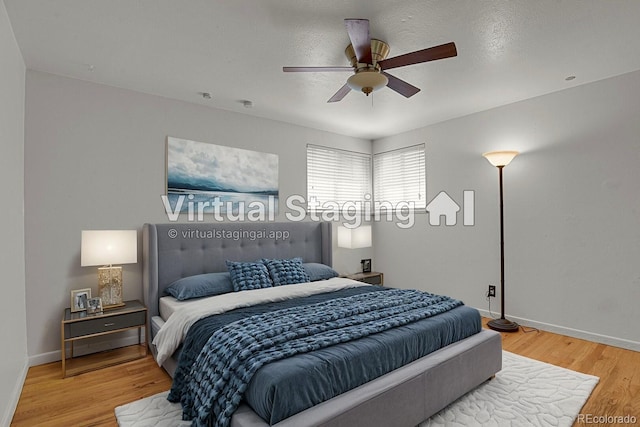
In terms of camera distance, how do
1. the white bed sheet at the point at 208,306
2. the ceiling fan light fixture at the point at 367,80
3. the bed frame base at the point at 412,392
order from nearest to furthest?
1. the bed frame base at the point at 412,392
2. the ceiling fan light fixture at the point at 367,80
3. the white bed sheet at the point at 208,306

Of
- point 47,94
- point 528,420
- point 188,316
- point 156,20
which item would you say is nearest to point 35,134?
point 47,94

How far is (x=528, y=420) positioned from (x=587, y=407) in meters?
0.49

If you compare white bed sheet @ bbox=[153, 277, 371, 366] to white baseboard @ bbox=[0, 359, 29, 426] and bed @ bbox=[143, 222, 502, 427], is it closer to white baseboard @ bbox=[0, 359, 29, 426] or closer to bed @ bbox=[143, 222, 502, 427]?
bed @ bbox=[143, 222, 502, 427]

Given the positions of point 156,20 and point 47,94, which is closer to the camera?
point 156,20

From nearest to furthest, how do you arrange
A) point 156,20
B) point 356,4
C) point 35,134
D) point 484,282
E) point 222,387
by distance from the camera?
point 222,387 < point 356,4 < point 156,20 < point 35,134 < point 484,282

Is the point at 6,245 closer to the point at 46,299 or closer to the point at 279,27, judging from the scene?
the point at 46,299

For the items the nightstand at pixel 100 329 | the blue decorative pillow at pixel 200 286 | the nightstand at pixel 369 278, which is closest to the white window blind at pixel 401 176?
the nightstand at pixel 369 278

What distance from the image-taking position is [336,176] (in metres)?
5.14

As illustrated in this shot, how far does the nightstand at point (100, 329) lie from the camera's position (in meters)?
2.72

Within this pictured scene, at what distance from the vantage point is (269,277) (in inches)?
140

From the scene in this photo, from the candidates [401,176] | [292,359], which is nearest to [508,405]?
[292,359]

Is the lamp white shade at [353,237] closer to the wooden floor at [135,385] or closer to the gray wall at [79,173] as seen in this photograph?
the wooden floor at [135,385]

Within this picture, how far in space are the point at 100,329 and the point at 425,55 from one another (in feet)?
10.8

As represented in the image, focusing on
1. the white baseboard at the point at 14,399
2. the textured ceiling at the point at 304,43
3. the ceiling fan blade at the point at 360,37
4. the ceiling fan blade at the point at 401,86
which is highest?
the textured ceiling at the point at 304,43
